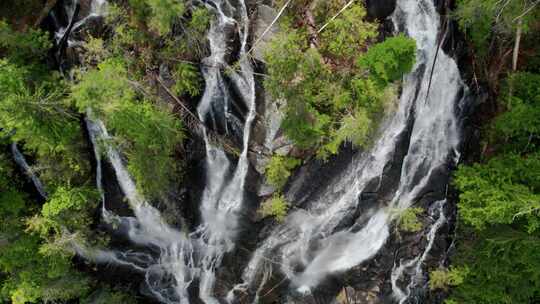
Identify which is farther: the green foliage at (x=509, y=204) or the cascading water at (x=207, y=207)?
the cascading water at (x=207, y=207)

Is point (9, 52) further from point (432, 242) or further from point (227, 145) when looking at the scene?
point (432, 242)

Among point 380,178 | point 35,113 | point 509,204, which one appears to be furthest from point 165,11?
point 509,204

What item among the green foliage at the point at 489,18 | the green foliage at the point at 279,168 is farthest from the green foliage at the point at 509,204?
the green foliage at the point at 279,168

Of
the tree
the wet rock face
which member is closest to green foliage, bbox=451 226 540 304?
the tree

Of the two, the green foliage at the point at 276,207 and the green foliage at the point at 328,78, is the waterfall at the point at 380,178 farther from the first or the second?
the green foliage at the point at 328,78

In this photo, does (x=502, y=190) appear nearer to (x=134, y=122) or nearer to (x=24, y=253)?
(x=134, y=122)

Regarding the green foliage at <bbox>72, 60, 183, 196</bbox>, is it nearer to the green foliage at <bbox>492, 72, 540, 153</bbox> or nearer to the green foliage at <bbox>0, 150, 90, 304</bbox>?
the green foliage at <bbox>0, 150, 90, 304</bbox>

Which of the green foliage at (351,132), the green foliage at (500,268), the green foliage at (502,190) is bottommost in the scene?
the green foliage at (500,268)
